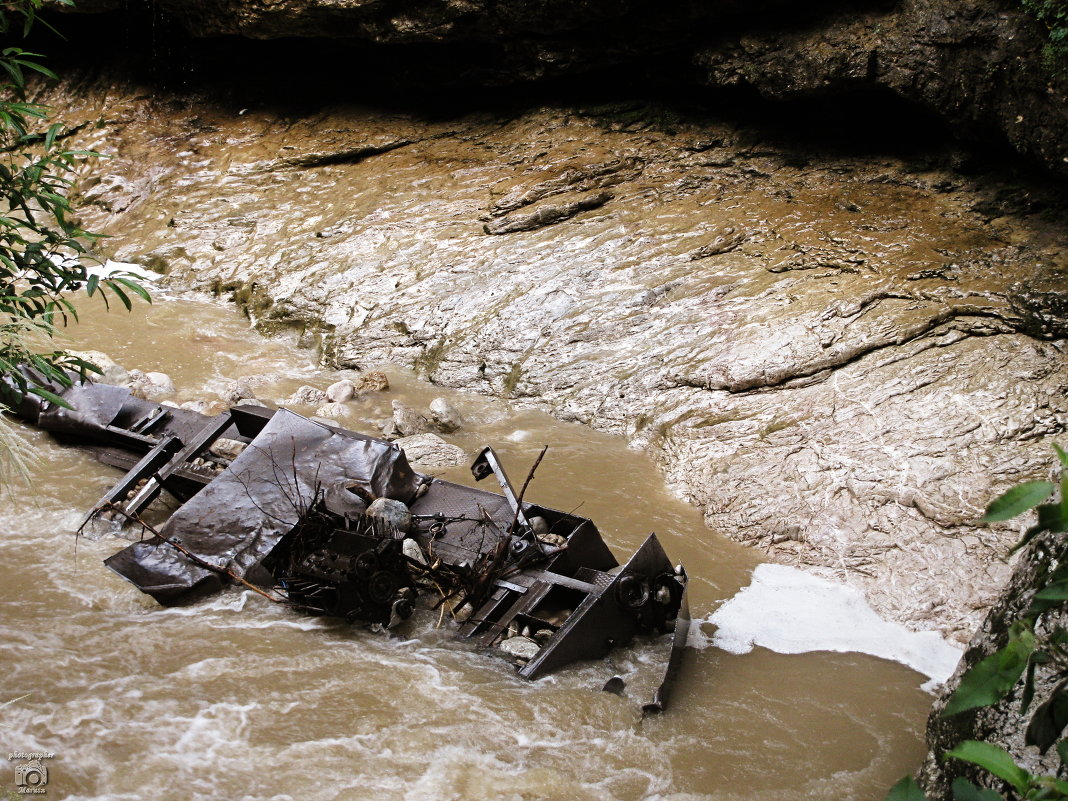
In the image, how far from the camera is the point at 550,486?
580 cm

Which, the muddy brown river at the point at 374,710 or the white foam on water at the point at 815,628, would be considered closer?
the muddy brown river at the point at 374,710

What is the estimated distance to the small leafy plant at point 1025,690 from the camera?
1.10 m

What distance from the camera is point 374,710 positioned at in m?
3.54

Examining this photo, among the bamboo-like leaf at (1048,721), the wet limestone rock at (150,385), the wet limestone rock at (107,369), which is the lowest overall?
the wet limestone rock at (150,385)

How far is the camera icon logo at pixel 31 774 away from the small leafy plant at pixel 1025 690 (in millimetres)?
3037

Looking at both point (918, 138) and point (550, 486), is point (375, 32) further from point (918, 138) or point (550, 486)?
point (550, 486)

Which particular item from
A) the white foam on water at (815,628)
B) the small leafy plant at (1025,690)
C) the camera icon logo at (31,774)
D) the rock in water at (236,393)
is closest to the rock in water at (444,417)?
the rock in water at (236,393)

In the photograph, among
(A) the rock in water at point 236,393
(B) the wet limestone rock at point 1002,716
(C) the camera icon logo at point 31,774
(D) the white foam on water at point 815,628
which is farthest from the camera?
(A) the rock in water at point 236,393

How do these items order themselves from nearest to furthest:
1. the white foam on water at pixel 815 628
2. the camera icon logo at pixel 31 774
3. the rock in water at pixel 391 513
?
the camera icon logo at pixel 31 774, the white foam on water at pixel 815 628, the rock in water at pixel 391 513

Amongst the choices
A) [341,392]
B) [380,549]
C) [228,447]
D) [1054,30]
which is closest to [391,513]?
[380,549]

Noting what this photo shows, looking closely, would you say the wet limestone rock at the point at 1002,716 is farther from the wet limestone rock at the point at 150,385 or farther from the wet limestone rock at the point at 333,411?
the wet limestone rock at the point at 150,385

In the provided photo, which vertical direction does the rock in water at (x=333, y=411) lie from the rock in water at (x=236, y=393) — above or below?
below

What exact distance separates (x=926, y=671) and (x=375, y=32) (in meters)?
9.11

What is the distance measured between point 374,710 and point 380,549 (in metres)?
0.71
